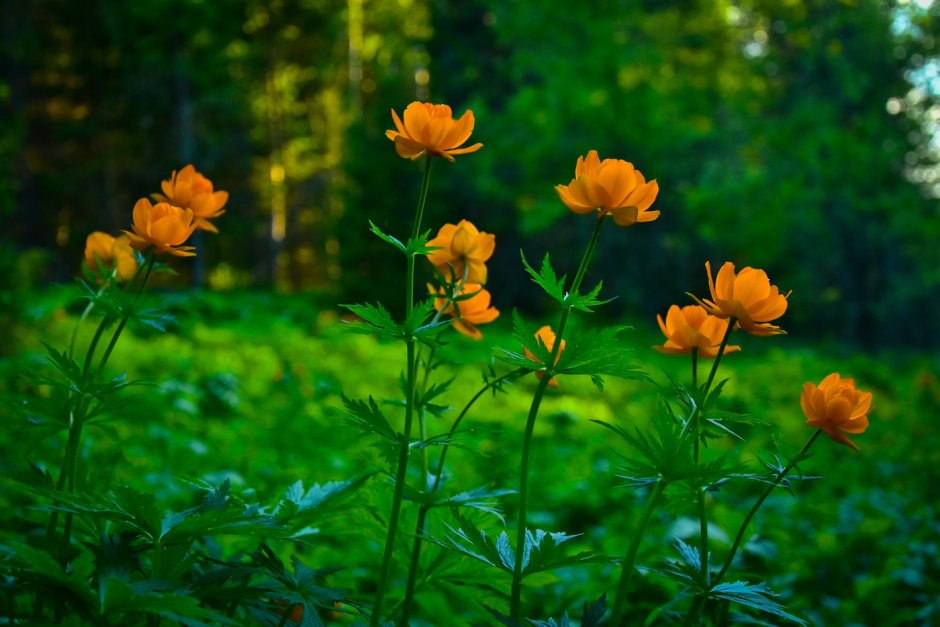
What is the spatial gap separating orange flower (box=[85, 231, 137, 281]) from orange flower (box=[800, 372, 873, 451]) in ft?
3.51

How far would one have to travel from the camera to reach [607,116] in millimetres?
10469

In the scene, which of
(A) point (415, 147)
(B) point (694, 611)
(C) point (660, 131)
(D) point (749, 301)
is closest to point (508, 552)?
(B) point (694, 611)

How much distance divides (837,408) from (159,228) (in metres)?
0.97

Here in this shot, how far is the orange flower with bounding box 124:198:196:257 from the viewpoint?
1.12 m

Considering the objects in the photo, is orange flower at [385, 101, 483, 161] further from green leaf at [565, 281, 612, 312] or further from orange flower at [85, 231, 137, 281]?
orange flower at [85, 231, 137, 281]

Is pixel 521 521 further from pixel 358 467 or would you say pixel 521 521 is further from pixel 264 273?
pixel 264 273

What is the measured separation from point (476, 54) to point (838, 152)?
5482 mm

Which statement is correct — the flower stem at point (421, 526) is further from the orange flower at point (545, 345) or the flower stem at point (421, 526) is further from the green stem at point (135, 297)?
the green stem at point (135, 297)

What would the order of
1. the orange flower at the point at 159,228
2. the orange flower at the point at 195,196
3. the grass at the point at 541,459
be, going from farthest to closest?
1. the grass at the point at 541,459
2. the orange flower at the point at 195,196
3. the orange flower at the point at 159,228

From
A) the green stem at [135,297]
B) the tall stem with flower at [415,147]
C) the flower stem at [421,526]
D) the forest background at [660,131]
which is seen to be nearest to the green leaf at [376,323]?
the tall stem with flower at [415,147]

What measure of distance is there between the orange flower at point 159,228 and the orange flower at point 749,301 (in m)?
0.74

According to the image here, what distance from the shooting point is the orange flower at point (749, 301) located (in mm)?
1054

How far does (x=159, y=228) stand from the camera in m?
1.12

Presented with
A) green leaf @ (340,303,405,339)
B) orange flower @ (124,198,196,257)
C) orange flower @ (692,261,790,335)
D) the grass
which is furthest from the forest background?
orange flower @ (692,261,790,335)
